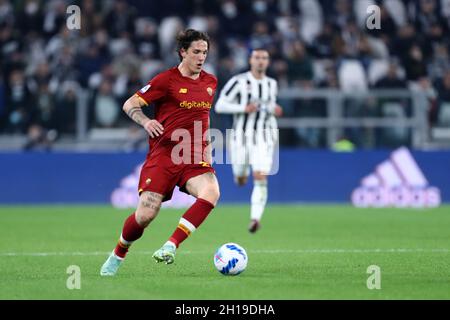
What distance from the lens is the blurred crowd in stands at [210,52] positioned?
20484 mm

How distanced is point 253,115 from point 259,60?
89 cm

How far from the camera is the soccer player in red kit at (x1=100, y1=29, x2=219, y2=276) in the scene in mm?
9406

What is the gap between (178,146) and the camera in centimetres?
965

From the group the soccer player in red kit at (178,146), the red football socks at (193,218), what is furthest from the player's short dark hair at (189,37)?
the red football socks at (193,218)

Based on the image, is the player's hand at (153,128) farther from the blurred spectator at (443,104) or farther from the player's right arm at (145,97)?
the blurred spectator at (443,104)

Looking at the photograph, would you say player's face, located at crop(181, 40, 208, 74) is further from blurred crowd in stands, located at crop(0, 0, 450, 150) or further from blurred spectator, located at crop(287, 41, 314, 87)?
blurred spectator, located at crop(287, 41, 314, 87)

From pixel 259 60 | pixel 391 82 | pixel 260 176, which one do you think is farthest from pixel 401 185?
pixel 259 60

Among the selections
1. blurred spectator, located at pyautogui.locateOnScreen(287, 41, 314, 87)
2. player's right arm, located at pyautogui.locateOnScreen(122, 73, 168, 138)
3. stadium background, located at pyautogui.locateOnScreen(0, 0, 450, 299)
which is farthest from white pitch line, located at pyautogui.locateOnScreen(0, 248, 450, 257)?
blurred spectator, located at pyautogui.locateOnScreen(287, 41, 314, 87)

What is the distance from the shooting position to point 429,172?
20391 millimetres

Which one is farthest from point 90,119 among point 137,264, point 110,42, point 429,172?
point 137,264

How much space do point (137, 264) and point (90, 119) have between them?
1033cm

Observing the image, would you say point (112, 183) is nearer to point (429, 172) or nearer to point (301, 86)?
point (301, 86)

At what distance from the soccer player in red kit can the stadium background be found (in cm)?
629

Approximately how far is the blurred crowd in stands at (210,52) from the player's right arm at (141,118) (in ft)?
35.5
